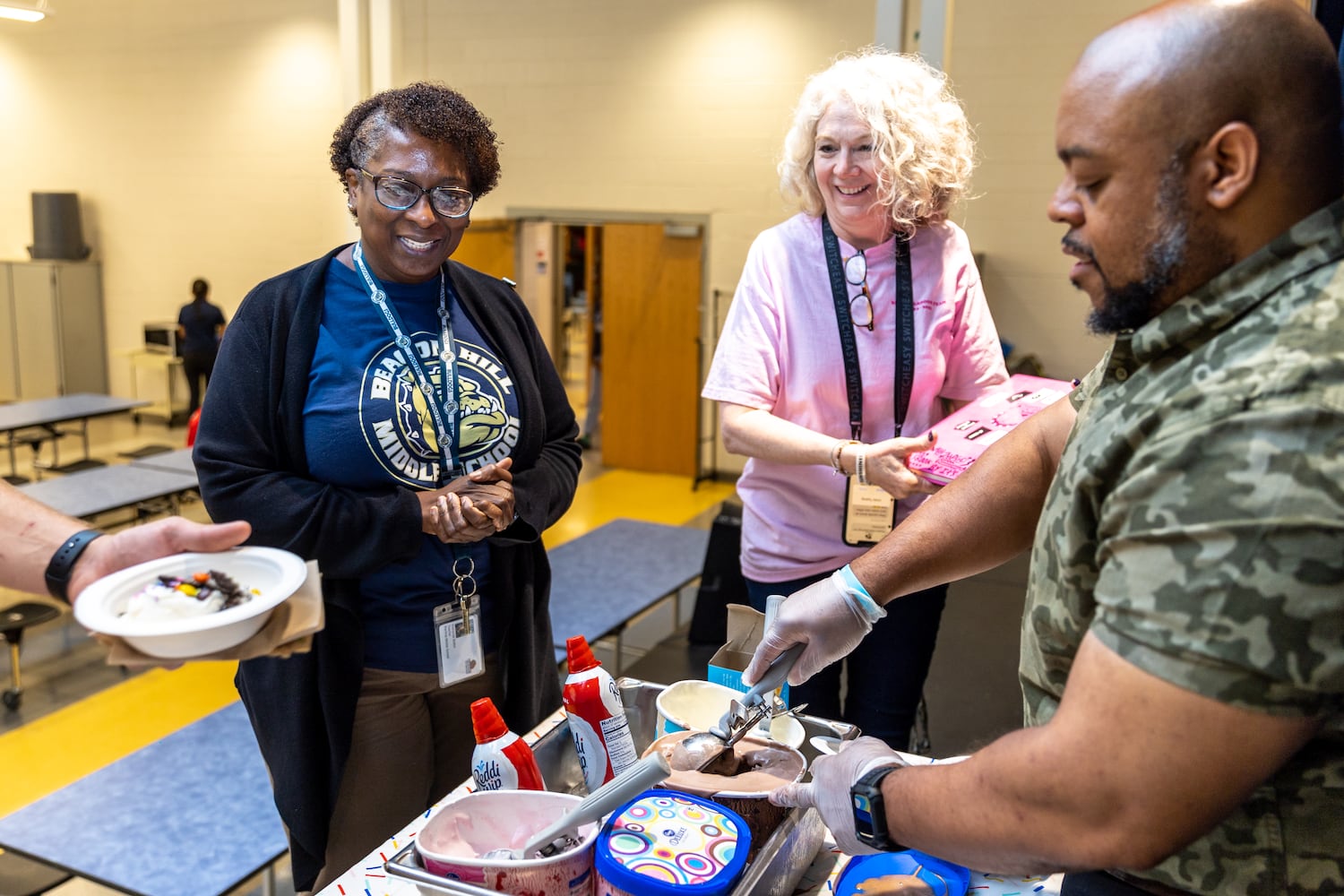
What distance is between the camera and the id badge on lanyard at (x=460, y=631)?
70.7 inches

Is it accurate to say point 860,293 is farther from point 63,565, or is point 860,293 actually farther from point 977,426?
point 63,565

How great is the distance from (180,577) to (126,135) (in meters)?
11.1

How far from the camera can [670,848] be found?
1120 mm

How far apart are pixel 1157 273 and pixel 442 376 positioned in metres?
1.22

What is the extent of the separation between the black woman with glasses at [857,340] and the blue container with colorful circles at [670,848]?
850 millimetres

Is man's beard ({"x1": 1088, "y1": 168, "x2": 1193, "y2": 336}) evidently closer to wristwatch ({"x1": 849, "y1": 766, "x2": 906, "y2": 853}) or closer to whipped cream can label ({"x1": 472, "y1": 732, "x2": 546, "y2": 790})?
wristwatch ({"x1": 849, "y1": 766, "x2": 906, "y2": 853})

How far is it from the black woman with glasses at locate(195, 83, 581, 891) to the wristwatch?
911mm

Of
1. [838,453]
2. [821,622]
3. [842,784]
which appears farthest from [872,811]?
[838,453]

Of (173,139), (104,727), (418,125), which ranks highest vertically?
(173,139)

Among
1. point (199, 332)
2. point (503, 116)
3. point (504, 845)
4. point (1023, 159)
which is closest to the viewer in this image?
point (504, 845)

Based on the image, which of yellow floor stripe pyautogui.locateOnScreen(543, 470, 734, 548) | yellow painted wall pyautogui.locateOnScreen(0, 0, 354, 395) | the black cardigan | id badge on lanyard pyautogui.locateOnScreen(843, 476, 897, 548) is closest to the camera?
the black cardigan

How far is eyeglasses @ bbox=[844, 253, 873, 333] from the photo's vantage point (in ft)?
6.72

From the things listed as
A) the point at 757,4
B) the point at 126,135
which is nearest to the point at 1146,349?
the point at 757,4

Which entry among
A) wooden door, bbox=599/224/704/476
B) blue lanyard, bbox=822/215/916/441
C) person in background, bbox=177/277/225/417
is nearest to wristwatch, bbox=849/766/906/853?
blue lanyard, bbox=822/215/916/441
